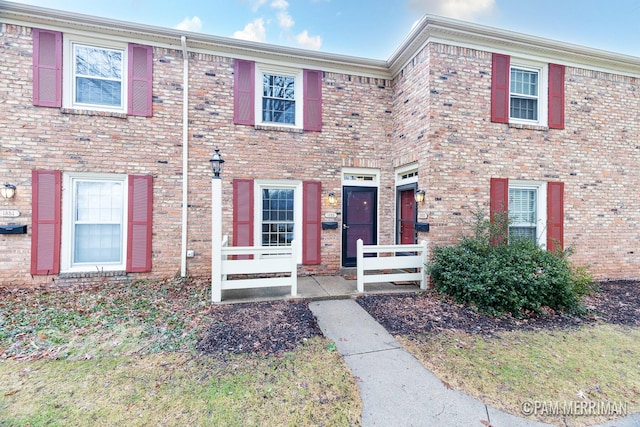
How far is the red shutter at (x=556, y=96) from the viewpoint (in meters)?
6.31

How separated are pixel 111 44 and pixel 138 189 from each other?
3.02m

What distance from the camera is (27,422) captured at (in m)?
2.17

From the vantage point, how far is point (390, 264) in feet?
18.2

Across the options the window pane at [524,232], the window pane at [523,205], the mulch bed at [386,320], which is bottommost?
the mulch bed at [386,320]

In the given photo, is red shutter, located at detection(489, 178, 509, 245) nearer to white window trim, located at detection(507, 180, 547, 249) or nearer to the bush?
white window trim, located at detection(507, 180, 547, 249)

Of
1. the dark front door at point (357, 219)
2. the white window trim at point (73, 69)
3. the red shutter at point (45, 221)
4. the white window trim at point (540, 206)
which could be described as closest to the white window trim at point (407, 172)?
the dark front door at point (357, 219)

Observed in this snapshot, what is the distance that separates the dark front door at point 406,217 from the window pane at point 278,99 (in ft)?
10.6

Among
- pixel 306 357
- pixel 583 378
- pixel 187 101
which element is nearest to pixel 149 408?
pixel 306 357

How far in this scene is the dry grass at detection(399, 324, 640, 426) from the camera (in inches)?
101

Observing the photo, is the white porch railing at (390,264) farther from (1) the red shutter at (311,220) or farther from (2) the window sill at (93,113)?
(2) the window sill at (93,113)

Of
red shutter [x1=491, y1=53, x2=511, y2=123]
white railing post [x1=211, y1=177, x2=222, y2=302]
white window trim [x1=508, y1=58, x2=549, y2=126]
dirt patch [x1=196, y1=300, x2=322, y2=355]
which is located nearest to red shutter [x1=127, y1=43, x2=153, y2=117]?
white railing post [x1=211, y1=177, x2=222, y2=302]

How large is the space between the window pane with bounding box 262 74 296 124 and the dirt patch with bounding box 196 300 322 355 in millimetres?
4250

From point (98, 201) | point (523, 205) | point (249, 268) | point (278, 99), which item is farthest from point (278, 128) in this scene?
point (523, 205)

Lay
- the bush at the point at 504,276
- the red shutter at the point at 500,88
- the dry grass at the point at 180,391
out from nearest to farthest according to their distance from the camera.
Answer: the dry grass at the point at 180,391
the bush at the point at 504,276
the red shutter at the point at 500,88
